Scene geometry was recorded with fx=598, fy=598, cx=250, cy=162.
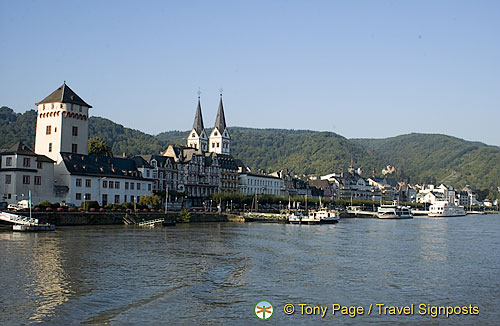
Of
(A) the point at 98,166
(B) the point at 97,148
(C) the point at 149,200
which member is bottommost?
(C) the point at 149,200

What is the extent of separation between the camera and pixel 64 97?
105875mm

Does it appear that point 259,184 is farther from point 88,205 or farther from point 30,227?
point 30,227

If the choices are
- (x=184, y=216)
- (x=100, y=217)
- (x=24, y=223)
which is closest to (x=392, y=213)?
(x=184, y=216)

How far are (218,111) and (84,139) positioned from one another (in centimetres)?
7697

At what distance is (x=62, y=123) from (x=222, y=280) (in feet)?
247

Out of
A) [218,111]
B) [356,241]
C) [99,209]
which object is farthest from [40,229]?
[218,111]

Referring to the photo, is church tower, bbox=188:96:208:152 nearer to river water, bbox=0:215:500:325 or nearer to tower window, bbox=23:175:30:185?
tower window, bbox=23:175:30:185

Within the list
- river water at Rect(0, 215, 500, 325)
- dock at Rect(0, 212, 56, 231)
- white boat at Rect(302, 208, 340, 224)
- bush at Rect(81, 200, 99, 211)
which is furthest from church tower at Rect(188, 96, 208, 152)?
river water at Rect(0, 215, 500, 325)

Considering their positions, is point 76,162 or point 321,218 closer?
point 76,162

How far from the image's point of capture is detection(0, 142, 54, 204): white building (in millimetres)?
87562

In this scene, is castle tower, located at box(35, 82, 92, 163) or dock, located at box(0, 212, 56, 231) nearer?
dock, located at box(0, 212, 56, 231)

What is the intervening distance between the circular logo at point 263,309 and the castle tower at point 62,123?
259 feet

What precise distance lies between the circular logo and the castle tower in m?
79.0

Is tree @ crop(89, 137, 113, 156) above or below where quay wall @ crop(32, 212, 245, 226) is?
above
